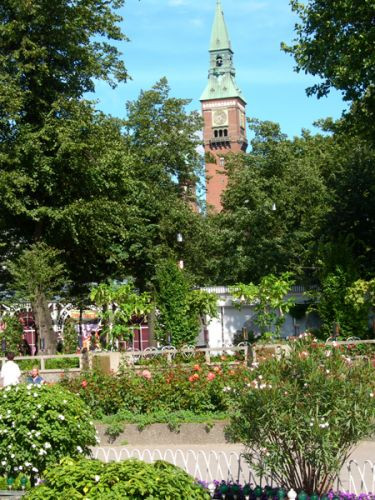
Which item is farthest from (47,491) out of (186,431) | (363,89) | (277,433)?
(363,89)

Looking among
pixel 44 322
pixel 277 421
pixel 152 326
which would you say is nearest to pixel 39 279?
pixel 44 322

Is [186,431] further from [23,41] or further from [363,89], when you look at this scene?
[23,41]

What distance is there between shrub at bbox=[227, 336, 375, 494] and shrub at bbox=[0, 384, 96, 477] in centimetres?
177

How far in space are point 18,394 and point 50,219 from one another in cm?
2423

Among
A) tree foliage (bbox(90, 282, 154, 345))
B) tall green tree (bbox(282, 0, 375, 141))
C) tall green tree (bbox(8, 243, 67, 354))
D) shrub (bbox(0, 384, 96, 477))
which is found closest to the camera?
shrub (bbox(0, 384, 96, 477))

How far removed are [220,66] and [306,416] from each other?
132 meters

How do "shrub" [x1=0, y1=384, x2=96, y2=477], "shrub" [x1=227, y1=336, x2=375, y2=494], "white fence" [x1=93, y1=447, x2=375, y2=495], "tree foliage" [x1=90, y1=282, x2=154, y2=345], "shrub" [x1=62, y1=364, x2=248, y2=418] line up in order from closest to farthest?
"shrub" [x1=227, y1=336, x2=375, y2=494] < "shrub" [x1=0, y1=384, x2=96, y2=477] < "white fence" [x1=93, y1=447, x2=375, y2=495] < "shrub" [x1=62, y1=364, x2=248, y2=418] < "tree foliage" [x1=90, y1=282, x2=154, y2=345]

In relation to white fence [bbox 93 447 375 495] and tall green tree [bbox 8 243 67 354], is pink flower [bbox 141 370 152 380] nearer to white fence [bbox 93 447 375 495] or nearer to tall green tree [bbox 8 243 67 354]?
white fence [bbox 93 447 375 495]

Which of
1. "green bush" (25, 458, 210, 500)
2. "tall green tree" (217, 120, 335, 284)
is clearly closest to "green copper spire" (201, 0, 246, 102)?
"tall green tree" (217, 120, 335, 284)

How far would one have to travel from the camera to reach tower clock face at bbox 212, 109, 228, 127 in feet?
452

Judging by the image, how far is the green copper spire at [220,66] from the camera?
5074 inches

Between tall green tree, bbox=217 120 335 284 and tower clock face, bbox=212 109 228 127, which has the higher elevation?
tower clock face, bbox=212 109 228 127

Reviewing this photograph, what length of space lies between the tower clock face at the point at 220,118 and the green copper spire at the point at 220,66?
244 centimetres

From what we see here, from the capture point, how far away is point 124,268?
1688 inches
